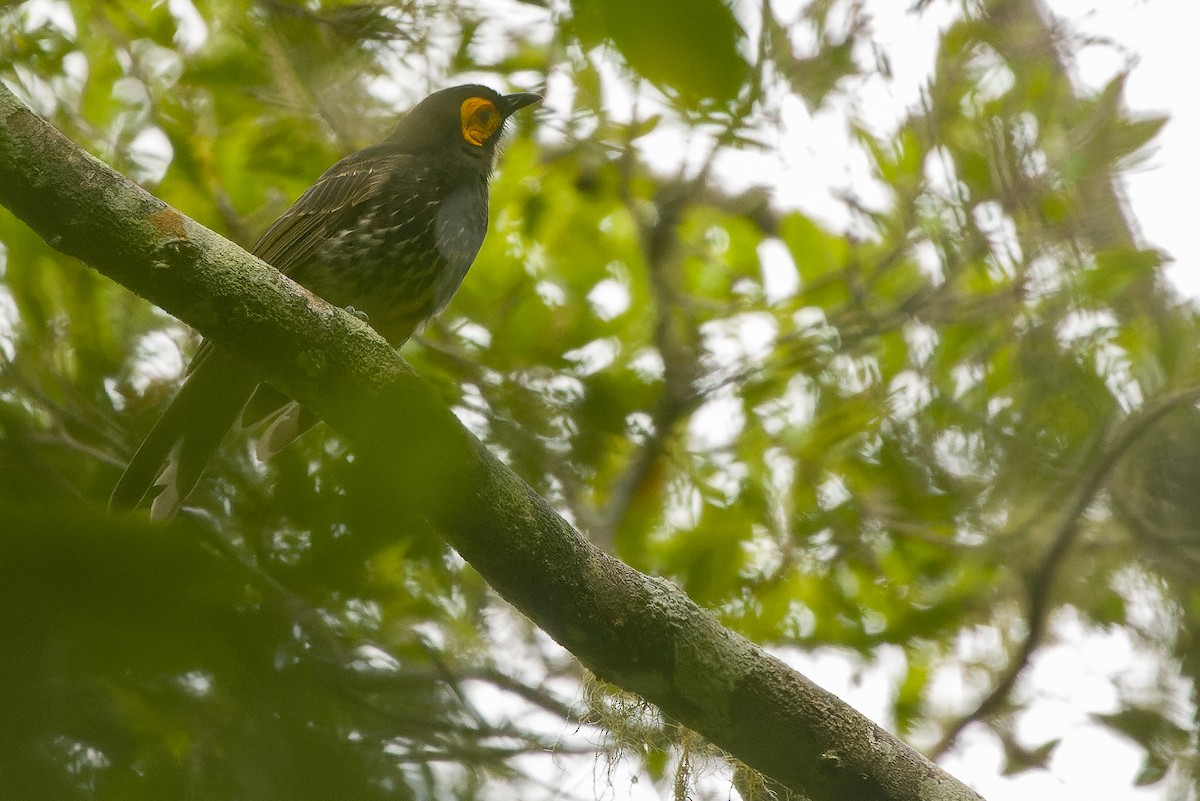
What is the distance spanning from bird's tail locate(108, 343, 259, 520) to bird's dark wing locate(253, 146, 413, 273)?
1.56ft

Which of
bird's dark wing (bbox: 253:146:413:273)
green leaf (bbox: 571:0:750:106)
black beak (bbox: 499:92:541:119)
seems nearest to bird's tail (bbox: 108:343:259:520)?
bird's dark wing (bbox: 253:146:413:273)

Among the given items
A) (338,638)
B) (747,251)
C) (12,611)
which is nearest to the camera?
(12,611)

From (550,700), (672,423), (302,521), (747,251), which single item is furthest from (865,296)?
(302,521)

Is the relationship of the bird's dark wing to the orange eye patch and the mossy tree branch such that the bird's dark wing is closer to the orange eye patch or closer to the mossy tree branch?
the orange eye patch

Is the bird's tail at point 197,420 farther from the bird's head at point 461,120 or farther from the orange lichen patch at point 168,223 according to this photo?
the bird's head at point 461,120

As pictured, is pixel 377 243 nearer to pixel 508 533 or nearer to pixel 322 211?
pixel 322 211

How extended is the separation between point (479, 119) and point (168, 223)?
89.3 inches

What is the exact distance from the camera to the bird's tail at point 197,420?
2762 millimetres

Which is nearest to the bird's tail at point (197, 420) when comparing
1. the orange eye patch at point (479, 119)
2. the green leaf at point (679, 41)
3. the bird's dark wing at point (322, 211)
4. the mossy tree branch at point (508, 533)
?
the bird's dark wing at point (322, 211)

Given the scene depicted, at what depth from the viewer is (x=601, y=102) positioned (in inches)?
158

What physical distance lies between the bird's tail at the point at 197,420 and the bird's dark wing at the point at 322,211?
476mm

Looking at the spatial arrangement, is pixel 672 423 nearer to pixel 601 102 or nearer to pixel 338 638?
pixel 601 102

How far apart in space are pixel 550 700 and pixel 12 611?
3059mm

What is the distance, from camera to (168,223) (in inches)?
83.1
